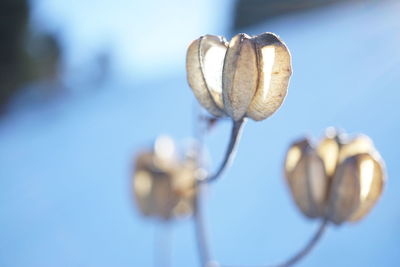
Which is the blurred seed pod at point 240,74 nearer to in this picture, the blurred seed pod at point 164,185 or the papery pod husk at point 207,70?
the papery pod husk at point 207,70

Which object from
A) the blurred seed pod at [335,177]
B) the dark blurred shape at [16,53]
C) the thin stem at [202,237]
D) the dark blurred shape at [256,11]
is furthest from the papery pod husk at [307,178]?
the dark blurred shape at [16,53]

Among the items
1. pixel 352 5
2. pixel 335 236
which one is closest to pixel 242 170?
pixel 335 236

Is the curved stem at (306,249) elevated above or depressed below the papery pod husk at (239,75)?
below

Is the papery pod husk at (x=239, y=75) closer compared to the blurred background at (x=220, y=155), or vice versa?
the papery pod husk at (x=239, y=75)

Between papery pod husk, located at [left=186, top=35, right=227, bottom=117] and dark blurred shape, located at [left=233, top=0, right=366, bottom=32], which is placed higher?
dark blurred shape, located at [left=233, top=0, right=366, bottom=32]

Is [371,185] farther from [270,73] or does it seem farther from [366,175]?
[270,73]

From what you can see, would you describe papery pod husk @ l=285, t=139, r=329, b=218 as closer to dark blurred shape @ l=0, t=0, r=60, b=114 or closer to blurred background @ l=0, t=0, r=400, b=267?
blurred background @ l=0, t=0, r=400, b=267

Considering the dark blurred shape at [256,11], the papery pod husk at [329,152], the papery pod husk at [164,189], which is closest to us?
the papery pod husk at [329,152]

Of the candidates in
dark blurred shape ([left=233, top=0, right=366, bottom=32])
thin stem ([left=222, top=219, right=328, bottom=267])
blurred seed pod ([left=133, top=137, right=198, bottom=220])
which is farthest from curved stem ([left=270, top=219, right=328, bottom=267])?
dark blurred shape ([left=233, top=0, right=366, bottom=32])

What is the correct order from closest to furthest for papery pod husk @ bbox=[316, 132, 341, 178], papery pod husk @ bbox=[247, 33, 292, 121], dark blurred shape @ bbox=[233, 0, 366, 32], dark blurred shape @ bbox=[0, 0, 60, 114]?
papery pod husk @ bbox=[247, 33, 292, 121] → papery pod husk @ bbox=[316, 132, 341, 178] → dark blurred shape @ bbox=[233, 0, 366, 32] → dark blurred shape @ bbox=[0, 0, 60, 114]
